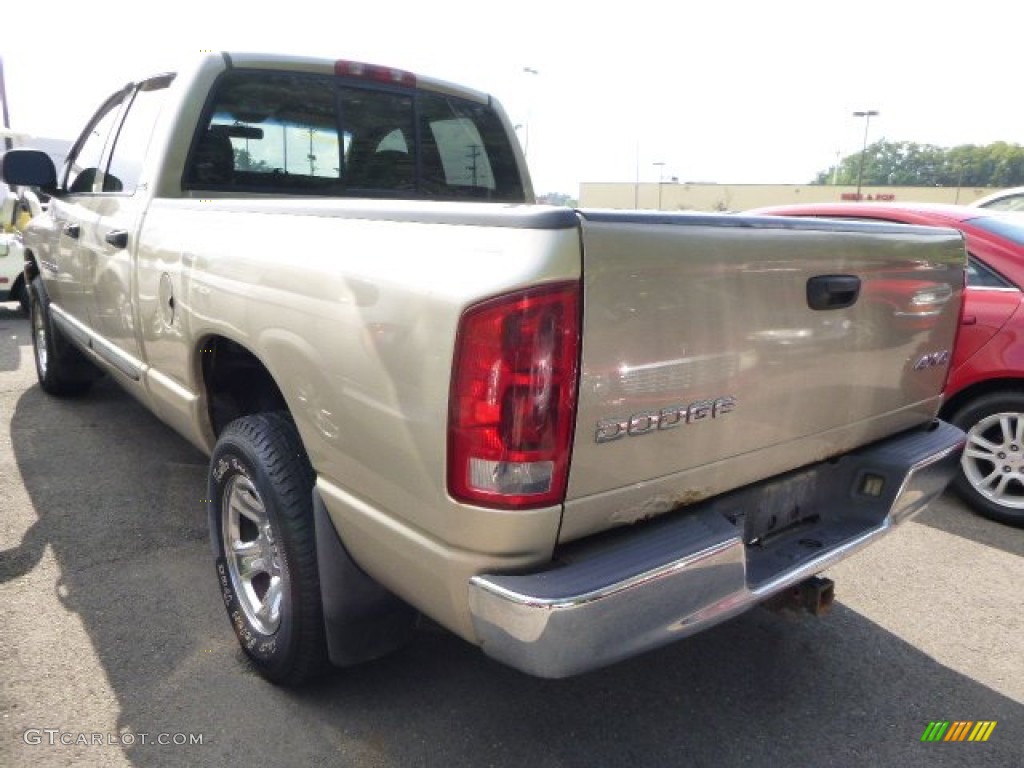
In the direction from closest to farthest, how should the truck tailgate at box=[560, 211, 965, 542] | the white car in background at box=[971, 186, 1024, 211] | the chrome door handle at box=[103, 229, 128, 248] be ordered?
the truck tailgate at box=[560, 211, 965, 542]
the chrome door handle at box=[103, 229, 128, 248]
the white car in background at box=[971, 186, 1024, 211]

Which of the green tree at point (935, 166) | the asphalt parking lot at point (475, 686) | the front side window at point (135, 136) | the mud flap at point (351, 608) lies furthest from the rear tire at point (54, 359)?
the green tree at point (935, 166)

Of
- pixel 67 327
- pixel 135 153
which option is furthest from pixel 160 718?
pixel 67 327

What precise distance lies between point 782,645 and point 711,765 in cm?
77

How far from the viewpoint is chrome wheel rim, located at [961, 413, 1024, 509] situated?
393 cm

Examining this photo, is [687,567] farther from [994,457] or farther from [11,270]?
[11,270]

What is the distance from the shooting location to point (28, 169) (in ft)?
13.4

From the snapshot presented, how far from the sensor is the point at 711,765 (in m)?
2.15

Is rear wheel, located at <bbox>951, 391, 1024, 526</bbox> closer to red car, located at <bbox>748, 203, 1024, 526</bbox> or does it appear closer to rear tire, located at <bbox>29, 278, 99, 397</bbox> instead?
red car, located at <bbox>748, 203, 1024, 526</bbox>

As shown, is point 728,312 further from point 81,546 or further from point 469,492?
point 81,546

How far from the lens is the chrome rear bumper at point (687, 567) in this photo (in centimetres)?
155

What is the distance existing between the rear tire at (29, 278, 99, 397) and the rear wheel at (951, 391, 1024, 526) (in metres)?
5.65

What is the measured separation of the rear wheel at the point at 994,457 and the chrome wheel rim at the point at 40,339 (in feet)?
19.8
